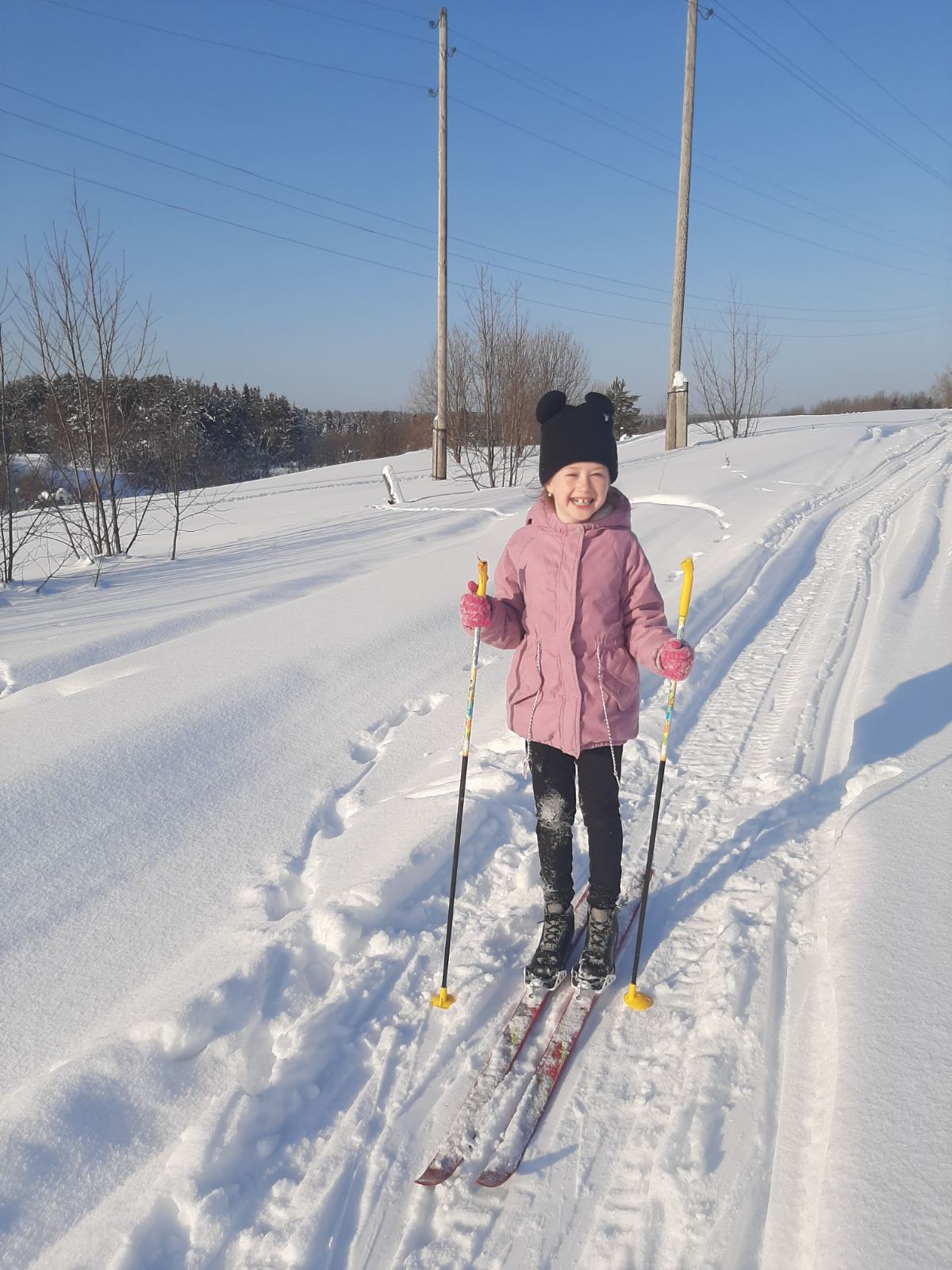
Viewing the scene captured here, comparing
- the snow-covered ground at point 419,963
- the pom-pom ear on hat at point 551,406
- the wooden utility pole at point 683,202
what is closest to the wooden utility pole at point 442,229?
the wooden utility pole at point 683,202

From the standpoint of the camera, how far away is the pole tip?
2.43 meters

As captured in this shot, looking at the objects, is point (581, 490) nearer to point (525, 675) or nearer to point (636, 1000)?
point (525, 675)

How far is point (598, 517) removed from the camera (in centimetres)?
254

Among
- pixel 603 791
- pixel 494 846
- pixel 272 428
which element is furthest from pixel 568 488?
pixel 272 428

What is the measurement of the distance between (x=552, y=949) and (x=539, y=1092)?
1.68ft

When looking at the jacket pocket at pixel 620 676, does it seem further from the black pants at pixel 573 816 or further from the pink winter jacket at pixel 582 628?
the black pants at pixel 573 816

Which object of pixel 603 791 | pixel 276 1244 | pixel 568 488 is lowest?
pixel 276 1244

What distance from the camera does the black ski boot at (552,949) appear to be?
252 cm

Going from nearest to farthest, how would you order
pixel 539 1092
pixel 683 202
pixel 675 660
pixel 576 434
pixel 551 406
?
pixel 539 1092
pixel 675 660
pixel 576 434
pixel 551 406
pixel 683 202

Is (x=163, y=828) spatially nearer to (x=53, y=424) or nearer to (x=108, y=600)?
(x=108, y=600)

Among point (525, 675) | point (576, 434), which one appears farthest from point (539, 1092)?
point (576, 434)

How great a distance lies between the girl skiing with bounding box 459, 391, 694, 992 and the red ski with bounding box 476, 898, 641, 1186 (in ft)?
0.30

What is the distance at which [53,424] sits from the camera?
29.7 ft

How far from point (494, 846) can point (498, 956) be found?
65cm
